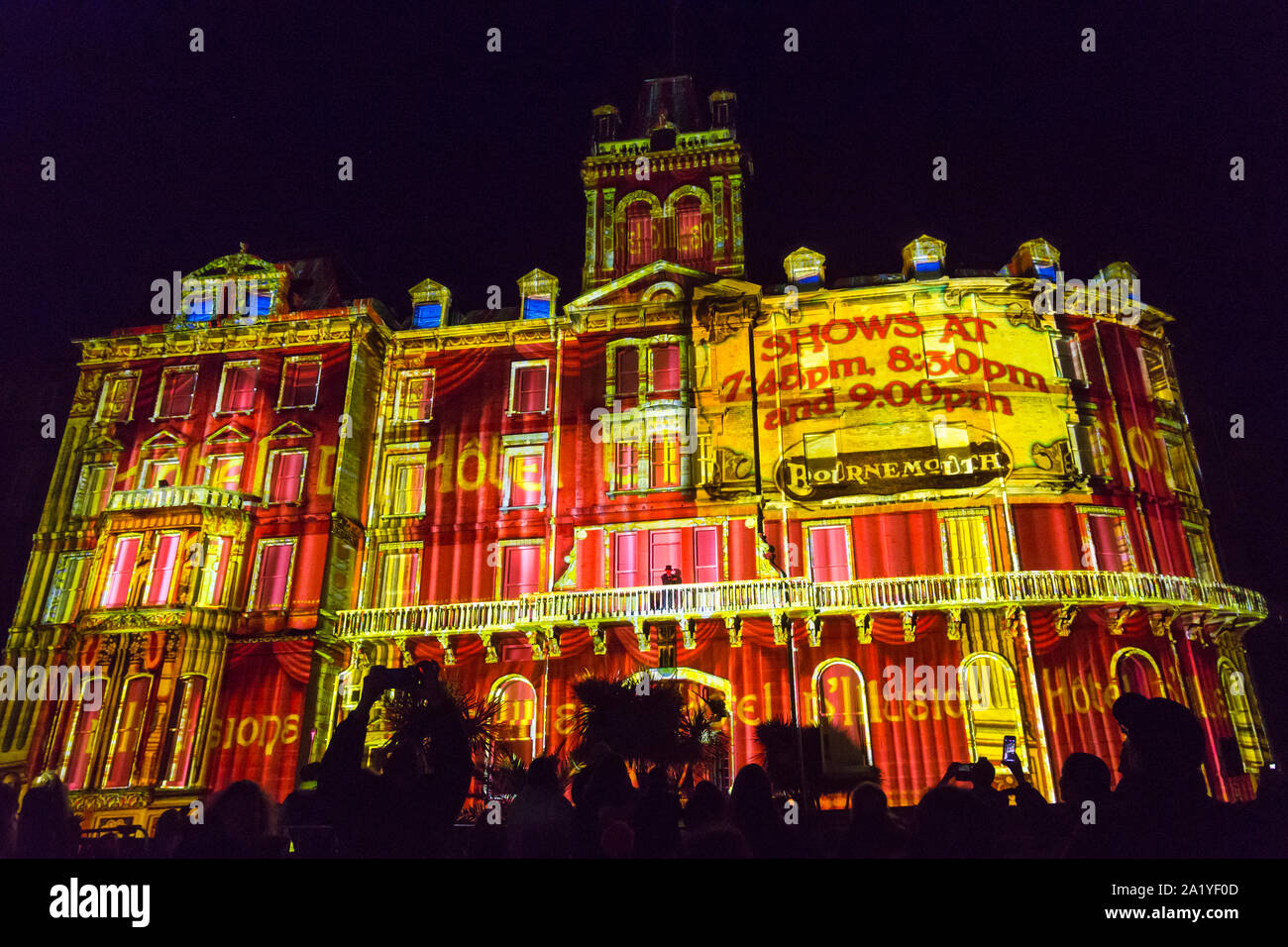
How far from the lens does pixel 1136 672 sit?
22.2 metres

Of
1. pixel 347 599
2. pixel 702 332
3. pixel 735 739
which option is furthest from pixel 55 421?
pixel 735 739

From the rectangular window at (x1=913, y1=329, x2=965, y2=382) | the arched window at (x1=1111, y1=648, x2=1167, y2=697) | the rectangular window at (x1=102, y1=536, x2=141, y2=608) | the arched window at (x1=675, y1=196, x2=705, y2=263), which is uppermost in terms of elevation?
the arched window at (x1=675, y1=196, x2=705, y2=263)

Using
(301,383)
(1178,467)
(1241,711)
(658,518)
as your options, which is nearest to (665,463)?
(658,518)

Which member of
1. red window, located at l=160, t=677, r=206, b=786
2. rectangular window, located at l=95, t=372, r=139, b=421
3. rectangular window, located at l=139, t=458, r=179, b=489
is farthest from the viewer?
rectangular window, located at l=95, t=372, r=139, b=421

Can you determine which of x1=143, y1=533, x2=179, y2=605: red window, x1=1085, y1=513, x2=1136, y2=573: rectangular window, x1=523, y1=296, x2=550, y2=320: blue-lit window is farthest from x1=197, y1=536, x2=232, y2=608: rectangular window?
x1=1085, y1=513, x2=1136, y2=573: rectangular window

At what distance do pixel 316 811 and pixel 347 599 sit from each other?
823 inches

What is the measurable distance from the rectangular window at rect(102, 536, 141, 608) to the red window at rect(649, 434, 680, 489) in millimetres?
16922

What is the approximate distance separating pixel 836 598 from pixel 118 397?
27.3 m

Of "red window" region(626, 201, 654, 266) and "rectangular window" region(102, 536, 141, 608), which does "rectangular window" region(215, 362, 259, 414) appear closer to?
"rectangular window" region(102, 536, 141, 608)

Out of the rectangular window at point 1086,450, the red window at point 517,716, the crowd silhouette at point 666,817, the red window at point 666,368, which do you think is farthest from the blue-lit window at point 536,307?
the crowd silhouette at point 666,817

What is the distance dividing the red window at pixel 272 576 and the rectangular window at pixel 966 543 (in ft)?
70.1

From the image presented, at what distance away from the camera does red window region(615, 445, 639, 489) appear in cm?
2652

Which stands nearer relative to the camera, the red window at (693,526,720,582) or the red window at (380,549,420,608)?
the red window at (693,526,720,582)
